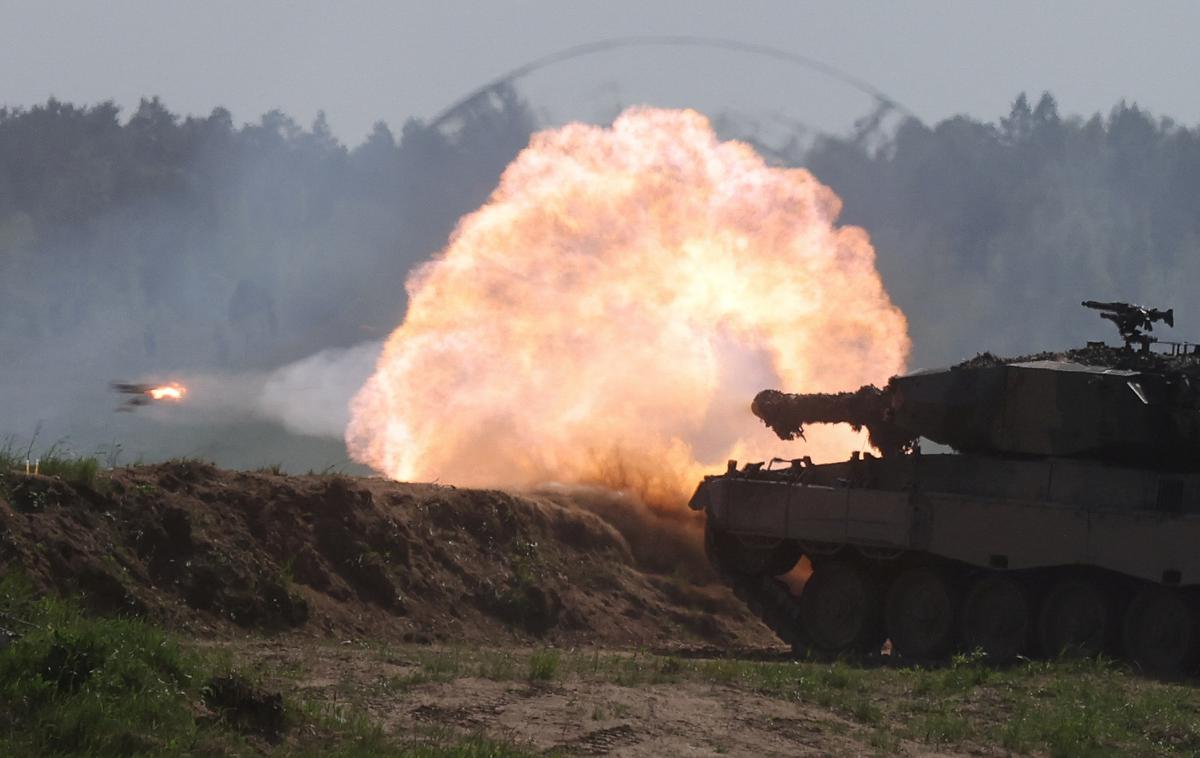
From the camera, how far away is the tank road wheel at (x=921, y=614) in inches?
969

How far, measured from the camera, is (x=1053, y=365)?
24.0 m

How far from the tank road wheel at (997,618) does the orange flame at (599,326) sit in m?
9.01

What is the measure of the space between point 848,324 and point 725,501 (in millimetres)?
6012

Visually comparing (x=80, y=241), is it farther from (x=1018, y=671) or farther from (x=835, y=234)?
(x=1018, y=671)

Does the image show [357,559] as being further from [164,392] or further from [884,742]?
[884,742]

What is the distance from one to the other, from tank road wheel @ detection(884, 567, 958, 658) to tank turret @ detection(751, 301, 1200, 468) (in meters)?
1.81

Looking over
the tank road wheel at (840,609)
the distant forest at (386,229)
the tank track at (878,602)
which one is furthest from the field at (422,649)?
the distant forest at (386,229)

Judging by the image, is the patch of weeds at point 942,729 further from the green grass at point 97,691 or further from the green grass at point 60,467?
the green grass at point 60,467

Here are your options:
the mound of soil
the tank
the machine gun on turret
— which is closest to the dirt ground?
the mound of soil

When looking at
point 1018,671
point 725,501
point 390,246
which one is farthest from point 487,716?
point 390,246

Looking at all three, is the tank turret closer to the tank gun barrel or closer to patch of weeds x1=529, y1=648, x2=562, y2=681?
the tank gun barrel

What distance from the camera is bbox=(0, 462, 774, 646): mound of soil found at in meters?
21.4

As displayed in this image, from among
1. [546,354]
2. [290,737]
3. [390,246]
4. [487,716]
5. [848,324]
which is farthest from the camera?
[390,246]

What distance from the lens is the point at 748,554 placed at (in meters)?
27.5
